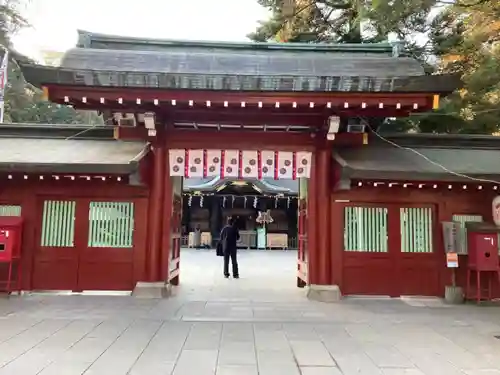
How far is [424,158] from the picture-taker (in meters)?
10.1

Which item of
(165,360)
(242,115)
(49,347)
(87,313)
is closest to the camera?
(165,360)

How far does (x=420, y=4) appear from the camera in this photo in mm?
9891

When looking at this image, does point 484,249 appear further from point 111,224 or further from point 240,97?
point 111,224

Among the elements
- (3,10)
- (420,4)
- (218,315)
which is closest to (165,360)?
(218,315)

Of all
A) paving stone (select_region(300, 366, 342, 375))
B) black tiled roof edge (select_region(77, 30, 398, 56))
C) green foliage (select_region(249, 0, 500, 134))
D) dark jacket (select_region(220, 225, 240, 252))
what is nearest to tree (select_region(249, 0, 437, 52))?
green foliage (select_region(249, 0, 500, 134))

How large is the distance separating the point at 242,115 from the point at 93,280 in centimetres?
474

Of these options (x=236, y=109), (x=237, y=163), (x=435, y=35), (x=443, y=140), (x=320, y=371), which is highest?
(x=435, y=35)

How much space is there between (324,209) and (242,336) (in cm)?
399

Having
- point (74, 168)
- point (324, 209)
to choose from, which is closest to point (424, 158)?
point (324, 209)

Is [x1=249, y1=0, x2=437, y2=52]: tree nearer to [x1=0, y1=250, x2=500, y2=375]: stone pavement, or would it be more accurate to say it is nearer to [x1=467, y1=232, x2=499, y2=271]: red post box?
[x1=467, y1=232, x2=499, y2=271]: red post box

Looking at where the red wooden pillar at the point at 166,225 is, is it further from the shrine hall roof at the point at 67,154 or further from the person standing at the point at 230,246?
the person standing at the point at 230,246

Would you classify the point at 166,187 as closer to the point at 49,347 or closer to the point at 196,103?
the point at 196,103

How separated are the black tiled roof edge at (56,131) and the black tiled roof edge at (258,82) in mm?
3094

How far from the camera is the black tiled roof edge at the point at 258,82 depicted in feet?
25.9
